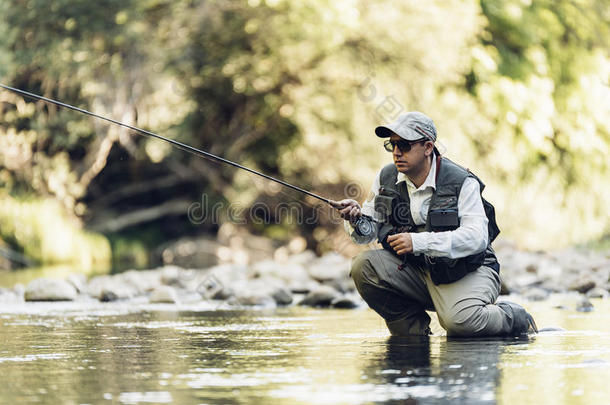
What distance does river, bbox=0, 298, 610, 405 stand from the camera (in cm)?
286

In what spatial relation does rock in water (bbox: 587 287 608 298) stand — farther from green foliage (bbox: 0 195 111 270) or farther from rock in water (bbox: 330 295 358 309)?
green foliage (bbox: 0 195 111 270)

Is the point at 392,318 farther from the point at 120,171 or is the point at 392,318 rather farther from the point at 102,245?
the point at 120,171

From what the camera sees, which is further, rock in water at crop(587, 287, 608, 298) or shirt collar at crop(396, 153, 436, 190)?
rock in water at crop(587, 287, 608, 298)

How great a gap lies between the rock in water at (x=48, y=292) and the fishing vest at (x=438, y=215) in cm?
343

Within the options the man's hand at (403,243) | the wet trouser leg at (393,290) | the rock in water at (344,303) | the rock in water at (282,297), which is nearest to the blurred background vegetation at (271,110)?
the rock in water at (282,297)

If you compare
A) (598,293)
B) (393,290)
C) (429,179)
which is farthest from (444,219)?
(598,293)

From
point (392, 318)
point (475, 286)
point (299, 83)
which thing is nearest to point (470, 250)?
point (475, 286)

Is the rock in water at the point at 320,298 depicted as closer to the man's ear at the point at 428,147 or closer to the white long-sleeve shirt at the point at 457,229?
the white long-sleeve shirt at the point at 457,229

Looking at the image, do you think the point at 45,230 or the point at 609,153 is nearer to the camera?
the point at 45,230

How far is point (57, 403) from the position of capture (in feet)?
8.98

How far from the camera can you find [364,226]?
167 inches

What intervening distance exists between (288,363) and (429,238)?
849 mm

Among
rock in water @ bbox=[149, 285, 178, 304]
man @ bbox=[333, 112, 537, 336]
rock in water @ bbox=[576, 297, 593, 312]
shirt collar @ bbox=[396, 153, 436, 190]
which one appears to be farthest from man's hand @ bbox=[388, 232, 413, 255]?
rock in water @ bbox=[149, 285, 178, 304]

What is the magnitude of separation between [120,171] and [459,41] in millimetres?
5991
